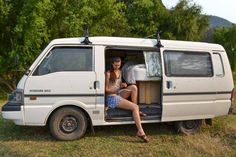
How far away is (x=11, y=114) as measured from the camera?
7129 mm

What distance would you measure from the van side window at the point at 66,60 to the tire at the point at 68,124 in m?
0.79

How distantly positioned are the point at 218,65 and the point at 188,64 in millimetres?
697

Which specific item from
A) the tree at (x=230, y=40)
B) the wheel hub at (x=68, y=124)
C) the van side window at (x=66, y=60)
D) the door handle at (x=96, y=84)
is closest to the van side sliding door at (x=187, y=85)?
the door handle at (x=96, y=84)

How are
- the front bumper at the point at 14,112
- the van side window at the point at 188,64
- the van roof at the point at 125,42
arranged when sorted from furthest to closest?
the van side window at the point at 188,64 → the van roof at the point at 125,42 → the front bumper at the point at 14,112

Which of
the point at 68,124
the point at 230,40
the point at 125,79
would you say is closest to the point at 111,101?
the point at 125,79

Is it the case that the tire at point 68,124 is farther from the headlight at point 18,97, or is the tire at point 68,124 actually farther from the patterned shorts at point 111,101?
the headlight at point 18,97

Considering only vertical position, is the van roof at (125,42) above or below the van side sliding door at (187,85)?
above

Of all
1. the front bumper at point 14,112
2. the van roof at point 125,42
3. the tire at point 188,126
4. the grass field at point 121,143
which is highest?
the van roof at point 125,42

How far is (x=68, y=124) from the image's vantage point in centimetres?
747

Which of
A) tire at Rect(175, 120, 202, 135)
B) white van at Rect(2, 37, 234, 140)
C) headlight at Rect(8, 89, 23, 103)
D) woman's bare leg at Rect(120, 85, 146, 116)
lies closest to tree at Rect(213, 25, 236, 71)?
white van at Rect(2, 37, 234, 140)

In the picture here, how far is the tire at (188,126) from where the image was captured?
8.12 m

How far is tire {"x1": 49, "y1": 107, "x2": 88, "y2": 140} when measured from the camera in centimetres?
736

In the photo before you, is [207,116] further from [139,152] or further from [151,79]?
[139,152]

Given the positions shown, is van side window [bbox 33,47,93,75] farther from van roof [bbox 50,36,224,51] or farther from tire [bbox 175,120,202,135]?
tire [bbox 175,120,202,135]
